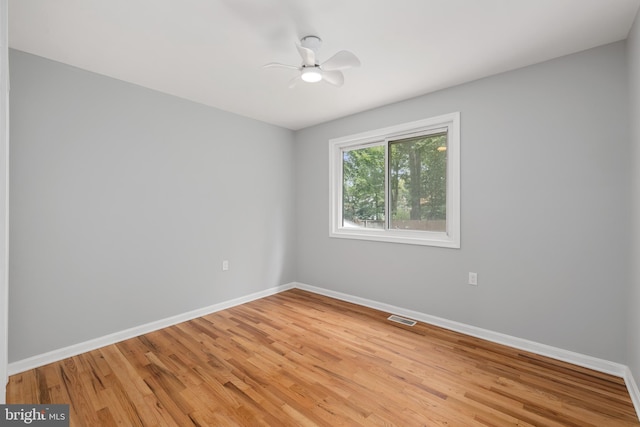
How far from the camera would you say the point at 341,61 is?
1.99 meters

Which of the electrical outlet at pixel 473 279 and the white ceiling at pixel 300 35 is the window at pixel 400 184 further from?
the white ceiling at pixel 300 35

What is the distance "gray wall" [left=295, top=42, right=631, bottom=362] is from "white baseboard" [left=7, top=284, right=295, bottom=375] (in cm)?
220

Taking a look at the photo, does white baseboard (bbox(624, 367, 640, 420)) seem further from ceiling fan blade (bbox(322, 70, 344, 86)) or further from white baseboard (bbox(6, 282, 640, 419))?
ceiling fan blade (bbox(322, 70, 344, 86))

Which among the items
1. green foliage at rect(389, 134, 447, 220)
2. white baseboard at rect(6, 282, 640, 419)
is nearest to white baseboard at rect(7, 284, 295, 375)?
white baseboard at rect(6, 282, 640, 419)

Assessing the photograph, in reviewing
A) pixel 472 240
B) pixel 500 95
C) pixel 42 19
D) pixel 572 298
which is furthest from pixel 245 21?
pixel 572 298

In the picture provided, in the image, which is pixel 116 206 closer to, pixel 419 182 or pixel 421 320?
pixel 419 182

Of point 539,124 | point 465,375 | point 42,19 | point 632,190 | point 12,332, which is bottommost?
point 465,375

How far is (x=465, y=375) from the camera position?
212 centimetres

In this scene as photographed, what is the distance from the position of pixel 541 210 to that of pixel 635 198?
0.57 m

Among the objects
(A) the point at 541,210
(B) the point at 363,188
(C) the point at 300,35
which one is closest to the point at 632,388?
(A) the point at 541,210

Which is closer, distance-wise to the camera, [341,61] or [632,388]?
[632,388]

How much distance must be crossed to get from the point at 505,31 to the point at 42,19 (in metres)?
3.08

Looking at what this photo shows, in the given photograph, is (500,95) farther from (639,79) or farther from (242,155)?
(242,155)

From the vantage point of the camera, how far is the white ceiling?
1761 mm
